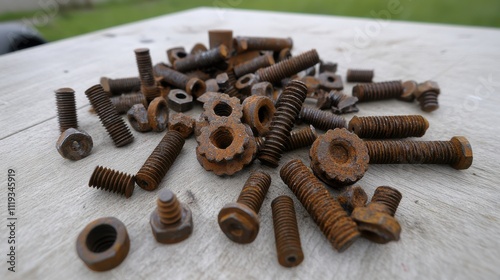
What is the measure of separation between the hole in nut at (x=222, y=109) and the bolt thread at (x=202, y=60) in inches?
44.2

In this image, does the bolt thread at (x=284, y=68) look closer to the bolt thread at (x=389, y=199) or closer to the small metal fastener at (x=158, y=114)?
the small metal fastener at (x=158, y=114)

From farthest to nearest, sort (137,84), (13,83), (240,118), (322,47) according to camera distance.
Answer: (322,47)
(13,83)
(137,84)
(240,118)

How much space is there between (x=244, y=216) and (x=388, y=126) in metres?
1.64

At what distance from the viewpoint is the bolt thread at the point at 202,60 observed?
3.49 metres

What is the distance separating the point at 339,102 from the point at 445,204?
1.44 meters

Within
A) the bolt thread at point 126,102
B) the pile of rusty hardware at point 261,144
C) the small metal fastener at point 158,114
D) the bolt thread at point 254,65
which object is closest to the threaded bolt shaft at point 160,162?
the pile of rusty hardware at point 261,144

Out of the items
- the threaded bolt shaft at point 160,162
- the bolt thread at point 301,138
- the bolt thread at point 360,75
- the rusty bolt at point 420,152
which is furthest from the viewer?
the bolt thread at point 360,75

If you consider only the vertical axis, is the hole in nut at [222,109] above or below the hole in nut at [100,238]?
above

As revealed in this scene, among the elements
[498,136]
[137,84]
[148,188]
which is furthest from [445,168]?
[137,84]

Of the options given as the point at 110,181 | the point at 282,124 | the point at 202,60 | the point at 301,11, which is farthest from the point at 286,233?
the point at 301,11

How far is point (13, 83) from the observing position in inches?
156

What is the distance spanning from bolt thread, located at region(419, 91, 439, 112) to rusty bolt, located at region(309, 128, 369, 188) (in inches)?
61.6

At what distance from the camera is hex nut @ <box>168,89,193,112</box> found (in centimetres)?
310

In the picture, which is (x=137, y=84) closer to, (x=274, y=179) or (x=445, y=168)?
(x=274, y=179)
